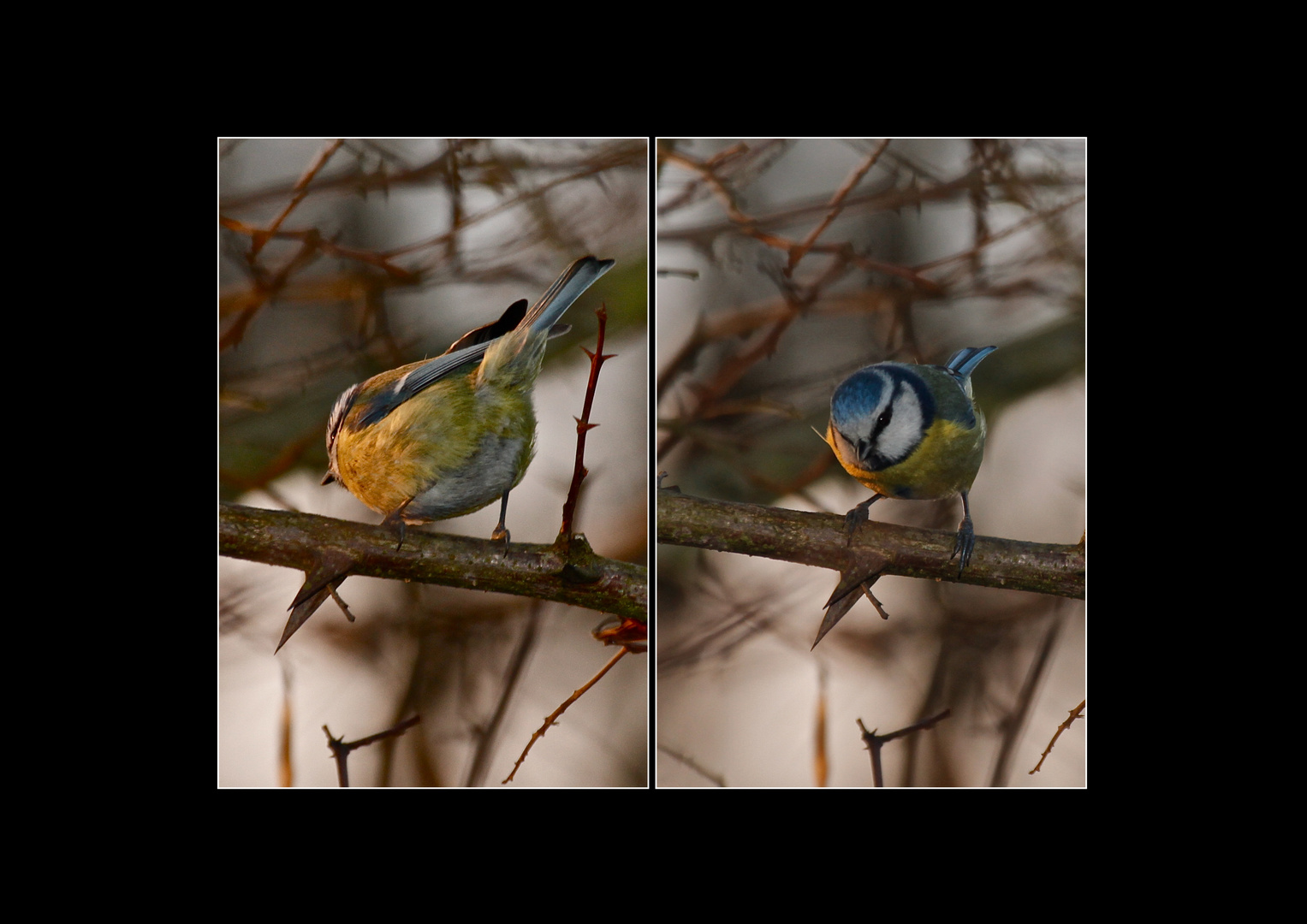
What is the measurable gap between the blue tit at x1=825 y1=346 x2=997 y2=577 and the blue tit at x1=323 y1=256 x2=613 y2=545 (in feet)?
2.10

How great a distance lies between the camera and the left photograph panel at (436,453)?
267cm

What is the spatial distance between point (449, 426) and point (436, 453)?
6 centimetres

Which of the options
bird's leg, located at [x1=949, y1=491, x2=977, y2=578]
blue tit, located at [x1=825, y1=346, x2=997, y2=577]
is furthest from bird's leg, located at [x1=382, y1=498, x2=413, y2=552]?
bird's leg, located at [x1=949, y1=491, x2=977, y2=578]

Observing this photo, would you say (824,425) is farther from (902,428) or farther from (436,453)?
(436,453)

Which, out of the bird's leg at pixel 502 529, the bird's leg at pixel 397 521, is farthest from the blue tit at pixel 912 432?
the bird's leg at pixel 397 521

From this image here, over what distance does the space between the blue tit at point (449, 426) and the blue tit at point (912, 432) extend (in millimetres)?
639


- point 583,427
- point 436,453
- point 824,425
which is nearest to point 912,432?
point 824,425

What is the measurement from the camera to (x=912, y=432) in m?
2.66

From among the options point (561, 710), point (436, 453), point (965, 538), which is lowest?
point (561, 710)
